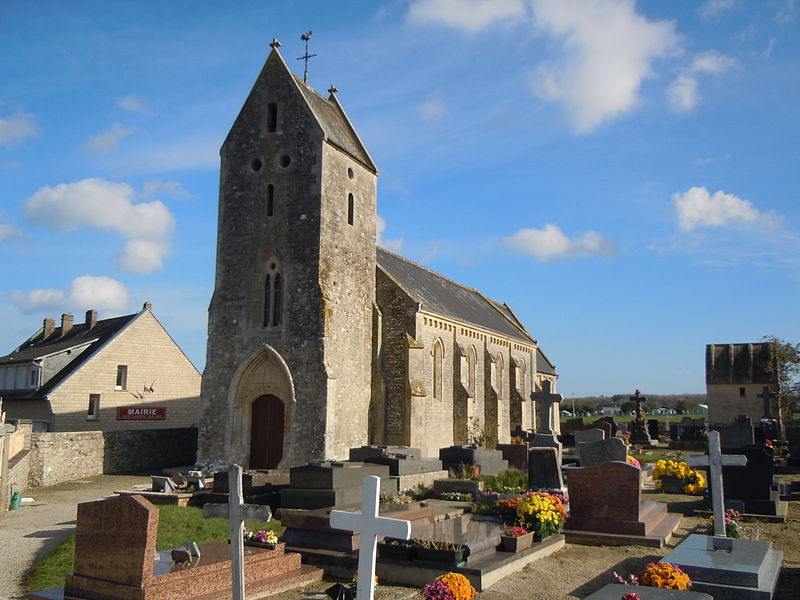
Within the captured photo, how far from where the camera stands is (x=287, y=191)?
2288cm

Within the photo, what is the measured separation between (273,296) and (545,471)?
1147 centimetres

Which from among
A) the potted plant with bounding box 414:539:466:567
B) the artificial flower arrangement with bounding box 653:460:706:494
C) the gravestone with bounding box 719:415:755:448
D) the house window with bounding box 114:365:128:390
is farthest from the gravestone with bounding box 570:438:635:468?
the house window with bounding box 114:365:128:390

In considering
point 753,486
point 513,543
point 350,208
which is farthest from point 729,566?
point 350,208

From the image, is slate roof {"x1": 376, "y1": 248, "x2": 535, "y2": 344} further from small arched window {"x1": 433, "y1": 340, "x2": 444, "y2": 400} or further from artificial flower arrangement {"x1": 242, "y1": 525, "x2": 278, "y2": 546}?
artificial flower arrangement {"x1": 242, "y1": 525, "x2": 278, "y2": 546}

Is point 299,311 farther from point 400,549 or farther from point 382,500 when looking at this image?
point 400,549

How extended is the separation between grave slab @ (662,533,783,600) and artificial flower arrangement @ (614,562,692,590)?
0.21 metres

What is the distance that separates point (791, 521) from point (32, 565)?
572 inches

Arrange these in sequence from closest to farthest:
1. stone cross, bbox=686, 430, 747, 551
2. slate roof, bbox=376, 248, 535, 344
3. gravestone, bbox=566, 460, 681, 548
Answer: stone cross, bbox=686, 430, 747, 551, gravestone, bbox=566, 460, 681, 548, slate roof, bbox=376, 248, 535, 344

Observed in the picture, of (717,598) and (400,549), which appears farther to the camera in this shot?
(400,549)

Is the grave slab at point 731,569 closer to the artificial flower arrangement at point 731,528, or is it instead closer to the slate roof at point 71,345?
the artificial flower arrangement at point 731,528

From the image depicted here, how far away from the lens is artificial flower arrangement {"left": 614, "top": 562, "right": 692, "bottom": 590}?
292 inches

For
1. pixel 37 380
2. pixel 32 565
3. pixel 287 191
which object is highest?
pixel 287 191

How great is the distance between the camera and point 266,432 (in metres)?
22.3

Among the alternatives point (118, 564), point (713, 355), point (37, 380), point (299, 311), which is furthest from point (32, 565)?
point (713, 355)
